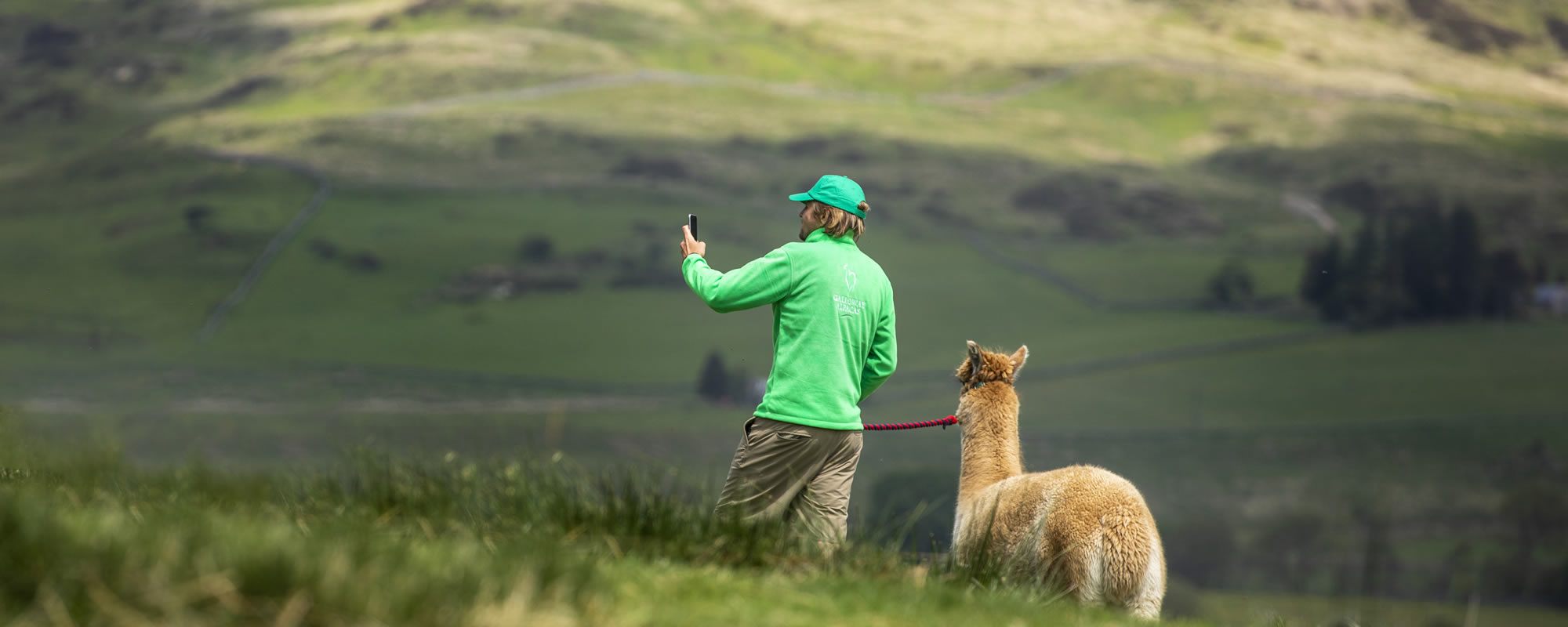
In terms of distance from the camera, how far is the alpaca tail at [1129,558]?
7.89m

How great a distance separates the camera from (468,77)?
172875mm

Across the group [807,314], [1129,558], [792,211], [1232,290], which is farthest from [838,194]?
[792,211]

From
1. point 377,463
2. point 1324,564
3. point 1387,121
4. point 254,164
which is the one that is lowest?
point 1324,564

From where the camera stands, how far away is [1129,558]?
25.8ft

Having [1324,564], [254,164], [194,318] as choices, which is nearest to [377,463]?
[1324,564]

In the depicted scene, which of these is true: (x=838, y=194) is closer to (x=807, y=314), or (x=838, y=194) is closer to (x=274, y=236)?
(x=807, y=314)

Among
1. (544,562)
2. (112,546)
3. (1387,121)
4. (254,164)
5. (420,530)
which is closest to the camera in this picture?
(112,546)

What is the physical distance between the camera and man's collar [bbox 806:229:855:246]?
7.61m

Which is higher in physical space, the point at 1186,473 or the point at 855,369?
the point at 855,369

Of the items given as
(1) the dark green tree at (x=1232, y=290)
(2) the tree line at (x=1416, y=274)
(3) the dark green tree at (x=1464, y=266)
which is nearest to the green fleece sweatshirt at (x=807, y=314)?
(2) the tree line at (x=1416, y=274)

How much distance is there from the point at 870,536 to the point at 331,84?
579 feet

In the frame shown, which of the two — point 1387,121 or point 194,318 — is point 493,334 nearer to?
point 194,318

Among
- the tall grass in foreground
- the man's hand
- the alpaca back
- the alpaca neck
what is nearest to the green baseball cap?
the man's hand

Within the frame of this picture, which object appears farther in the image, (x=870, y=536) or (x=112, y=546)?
(x=870, y=536)
